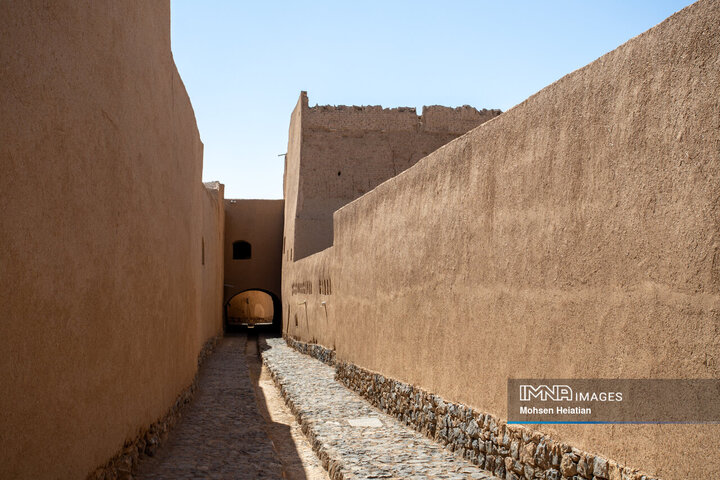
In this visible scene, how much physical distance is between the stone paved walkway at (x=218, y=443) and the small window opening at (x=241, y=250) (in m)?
15.5

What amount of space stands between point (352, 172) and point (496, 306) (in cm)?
1337

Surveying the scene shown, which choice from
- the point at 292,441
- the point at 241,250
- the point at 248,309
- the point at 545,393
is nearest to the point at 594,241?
the point at 545,393

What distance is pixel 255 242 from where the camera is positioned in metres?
24.2

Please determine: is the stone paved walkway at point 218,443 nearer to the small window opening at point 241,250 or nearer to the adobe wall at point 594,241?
the adobe wall at point 594,241

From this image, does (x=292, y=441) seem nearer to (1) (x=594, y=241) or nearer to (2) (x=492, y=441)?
(2) (x=492, y=441)

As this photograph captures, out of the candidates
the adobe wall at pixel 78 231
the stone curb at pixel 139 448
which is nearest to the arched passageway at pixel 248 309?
the stone curb at pixel 139 448

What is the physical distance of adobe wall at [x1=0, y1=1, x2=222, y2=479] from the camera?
104 inches

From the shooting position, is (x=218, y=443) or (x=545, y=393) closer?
(x=545, y=393)

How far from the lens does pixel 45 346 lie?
2967 mm

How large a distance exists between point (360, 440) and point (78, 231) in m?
3.98

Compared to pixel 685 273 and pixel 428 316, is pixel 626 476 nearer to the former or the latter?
pixel 685 273

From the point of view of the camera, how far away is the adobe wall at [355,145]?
17891 millimetres

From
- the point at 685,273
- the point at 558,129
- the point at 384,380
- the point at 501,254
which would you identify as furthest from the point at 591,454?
the point at 384,380

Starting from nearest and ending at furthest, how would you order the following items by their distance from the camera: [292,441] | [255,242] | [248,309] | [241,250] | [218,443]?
[218,443] → [292,441] → [255,242] → [241,250] → [248,309]
